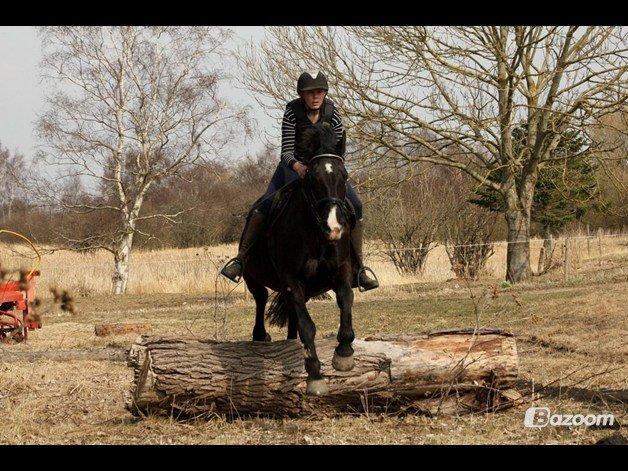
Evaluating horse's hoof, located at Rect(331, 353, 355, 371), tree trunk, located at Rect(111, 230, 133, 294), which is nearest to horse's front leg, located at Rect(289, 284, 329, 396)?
horse's hoof, located at Rect(331, 353, 355, 371)

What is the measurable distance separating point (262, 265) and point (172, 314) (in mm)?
12536

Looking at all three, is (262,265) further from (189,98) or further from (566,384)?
(189,98)

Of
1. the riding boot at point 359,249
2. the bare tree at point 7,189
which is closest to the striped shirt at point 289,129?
the riding boot at point 359,249

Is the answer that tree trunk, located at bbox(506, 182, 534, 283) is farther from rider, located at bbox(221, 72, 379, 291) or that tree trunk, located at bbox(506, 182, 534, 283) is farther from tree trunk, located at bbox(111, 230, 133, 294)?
rider, located at bbox(221, 72, 379, 291)

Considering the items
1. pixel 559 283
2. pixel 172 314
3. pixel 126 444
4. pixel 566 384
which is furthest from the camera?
pixel 559 283

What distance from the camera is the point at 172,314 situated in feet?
65.9

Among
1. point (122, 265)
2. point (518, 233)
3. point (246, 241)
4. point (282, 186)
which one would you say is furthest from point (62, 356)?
point (122, 265)

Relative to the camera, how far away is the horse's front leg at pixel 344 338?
6.81 m

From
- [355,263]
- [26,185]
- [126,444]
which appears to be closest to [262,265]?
[355,263]

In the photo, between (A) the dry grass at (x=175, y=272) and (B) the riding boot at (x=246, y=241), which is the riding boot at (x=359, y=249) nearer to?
(B) the riding boot at (x=246, y=241)

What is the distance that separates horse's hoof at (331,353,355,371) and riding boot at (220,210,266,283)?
1431mm

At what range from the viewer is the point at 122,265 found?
30.7 metres

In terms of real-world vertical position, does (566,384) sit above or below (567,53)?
below

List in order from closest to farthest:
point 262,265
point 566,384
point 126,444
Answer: point 126,444
point 262,265
point 566,384
